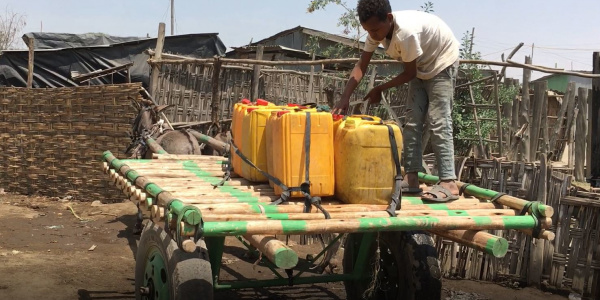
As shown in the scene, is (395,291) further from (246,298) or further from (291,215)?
(246,298)

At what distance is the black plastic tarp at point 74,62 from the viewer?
16797mm

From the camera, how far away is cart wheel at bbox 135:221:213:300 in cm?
335

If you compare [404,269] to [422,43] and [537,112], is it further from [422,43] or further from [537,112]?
[537,112]

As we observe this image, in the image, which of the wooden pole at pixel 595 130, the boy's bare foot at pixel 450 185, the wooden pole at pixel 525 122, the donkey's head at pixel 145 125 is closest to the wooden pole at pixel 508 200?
the boy's bare foot at pixel 450 185

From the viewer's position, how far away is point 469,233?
13.0ft

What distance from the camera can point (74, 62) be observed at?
56.1 ft

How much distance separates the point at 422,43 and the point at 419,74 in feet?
0.84

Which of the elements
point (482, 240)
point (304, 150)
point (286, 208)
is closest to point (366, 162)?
point (304, 150)

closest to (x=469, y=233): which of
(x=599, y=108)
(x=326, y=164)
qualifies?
(x=326, y=164)

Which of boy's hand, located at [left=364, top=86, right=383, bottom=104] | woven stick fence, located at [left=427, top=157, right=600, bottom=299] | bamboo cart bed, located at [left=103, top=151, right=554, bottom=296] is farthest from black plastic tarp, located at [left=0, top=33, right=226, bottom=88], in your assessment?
boy's hand, located at [left=364, top=86, right=383, bottom=104]

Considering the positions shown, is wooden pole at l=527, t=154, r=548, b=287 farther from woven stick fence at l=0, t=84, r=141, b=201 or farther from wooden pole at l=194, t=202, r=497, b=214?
woven stick fence at l=0, t=84, r=141, b=201

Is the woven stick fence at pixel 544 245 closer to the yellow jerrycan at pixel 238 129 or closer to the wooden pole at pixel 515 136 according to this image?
the wooden pole at pixel 515 136

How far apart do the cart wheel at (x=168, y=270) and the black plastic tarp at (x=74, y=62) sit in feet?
45.1

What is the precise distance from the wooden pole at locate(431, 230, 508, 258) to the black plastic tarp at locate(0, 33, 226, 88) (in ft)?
47.2
